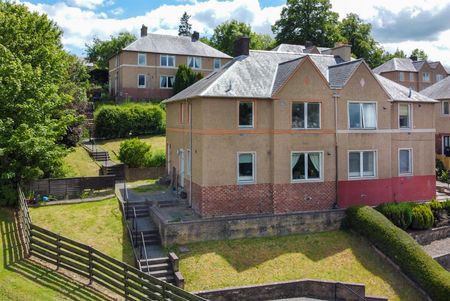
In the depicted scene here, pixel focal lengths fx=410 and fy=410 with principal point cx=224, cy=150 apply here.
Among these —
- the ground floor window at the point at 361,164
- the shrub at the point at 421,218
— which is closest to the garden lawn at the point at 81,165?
the ground floor window at the point at 361,164

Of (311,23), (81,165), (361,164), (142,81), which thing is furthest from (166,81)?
(361,164)

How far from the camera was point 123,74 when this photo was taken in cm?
5284

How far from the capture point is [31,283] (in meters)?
15.3

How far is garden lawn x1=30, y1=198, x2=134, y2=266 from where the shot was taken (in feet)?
65.4

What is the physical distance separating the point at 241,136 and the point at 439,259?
12619mm

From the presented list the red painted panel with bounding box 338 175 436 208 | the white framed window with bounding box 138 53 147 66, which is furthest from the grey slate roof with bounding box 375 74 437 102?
the white framed window with bounding box 138 53 147 66

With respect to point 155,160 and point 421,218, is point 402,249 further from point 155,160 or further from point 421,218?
point 155,160

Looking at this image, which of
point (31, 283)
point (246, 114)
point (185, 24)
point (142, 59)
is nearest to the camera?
point (31, 283)

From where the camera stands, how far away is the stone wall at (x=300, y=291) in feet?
57.9

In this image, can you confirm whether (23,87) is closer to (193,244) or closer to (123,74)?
(193,244)

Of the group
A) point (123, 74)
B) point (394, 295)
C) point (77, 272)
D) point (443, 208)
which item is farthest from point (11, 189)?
point (123, 74)

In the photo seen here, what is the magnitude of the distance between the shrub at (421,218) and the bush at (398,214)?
0.49m

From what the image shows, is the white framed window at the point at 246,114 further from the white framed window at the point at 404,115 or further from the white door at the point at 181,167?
the white framed window at the point at 404,115

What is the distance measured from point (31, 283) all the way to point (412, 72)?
6881 centimetres
